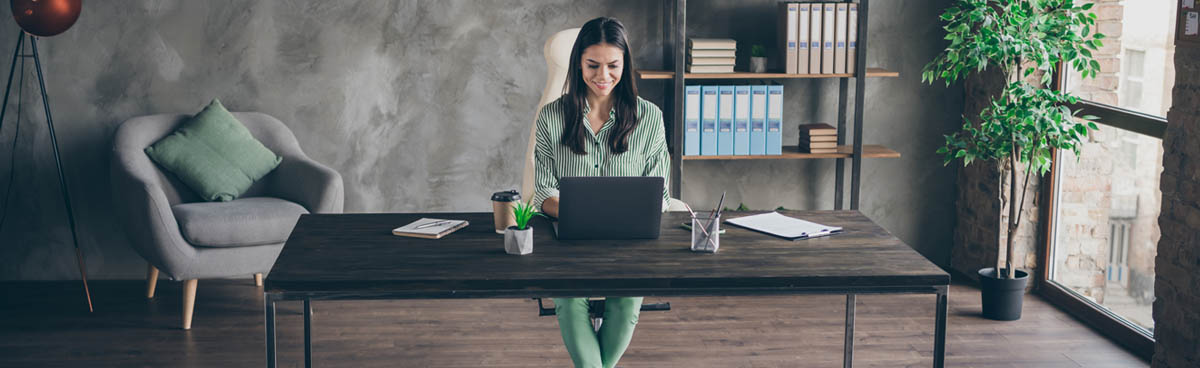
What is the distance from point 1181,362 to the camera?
11.7ft

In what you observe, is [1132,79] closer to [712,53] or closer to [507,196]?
[712,53]

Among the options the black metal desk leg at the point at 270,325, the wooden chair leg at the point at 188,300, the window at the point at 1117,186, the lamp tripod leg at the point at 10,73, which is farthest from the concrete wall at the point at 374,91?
the black metal desk leg at the point at 270,325

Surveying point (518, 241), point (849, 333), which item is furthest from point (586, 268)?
point (849, 333)

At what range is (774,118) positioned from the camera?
4.83 meters

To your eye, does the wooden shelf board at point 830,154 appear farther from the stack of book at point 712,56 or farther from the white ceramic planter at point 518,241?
the white ceramic planter at point 518,241

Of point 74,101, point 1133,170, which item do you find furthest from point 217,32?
point 1133,170

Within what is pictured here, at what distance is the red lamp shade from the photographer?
14.2 feet

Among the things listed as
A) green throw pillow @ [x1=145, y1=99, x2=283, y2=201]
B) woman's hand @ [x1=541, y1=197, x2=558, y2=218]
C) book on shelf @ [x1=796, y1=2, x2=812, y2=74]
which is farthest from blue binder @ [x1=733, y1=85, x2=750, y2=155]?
green throw pillow @ [x1=145, y1=99, x2=283, y2=201]

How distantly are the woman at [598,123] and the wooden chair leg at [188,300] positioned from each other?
1754 mm

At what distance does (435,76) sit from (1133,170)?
3.01 metres

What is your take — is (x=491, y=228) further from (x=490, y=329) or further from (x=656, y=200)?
(x=490, y=329)

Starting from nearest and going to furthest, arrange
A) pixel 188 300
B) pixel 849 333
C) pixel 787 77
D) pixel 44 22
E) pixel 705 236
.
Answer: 1. pixel 705 236
2. pixel 849 333
3. pixel 188 300
4. pixel 44 22
5. pixel 787 77

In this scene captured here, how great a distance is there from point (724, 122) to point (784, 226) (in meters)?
1.87

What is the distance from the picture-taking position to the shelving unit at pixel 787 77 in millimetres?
4684
